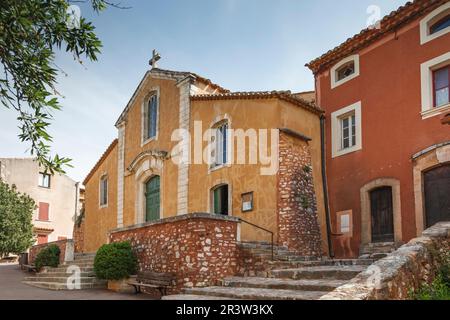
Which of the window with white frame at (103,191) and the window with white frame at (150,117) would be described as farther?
the window with white frame at (103,191)

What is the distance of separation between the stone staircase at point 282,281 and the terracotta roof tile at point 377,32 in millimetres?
6920

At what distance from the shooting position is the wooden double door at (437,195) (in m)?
11.5

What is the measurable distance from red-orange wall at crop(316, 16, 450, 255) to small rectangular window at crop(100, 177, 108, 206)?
11335 millimetres

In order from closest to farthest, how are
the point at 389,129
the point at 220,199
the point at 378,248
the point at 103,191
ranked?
1. the point at 378,248
2. the point at 389,129
3. the point at 220,199
4. the point at 103,191

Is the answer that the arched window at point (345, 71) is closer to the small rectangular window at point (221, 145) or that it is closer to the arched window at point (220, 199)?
the small rectangular window at point (221, 145)

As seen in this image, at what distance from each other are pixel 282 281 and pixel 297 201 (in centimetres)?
446

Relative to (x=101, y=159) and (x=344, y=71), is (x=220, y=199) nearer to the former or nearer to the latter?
(x=344, y=71)

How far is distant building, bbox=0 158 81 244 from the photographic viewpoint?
3284 cm

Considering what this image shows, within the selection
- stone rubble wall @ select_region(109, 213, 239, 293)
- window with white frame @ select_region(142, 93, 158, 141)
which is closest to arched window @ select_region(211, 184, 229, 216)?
stone rubble wall @ select_region(109, 213, 239, 293)

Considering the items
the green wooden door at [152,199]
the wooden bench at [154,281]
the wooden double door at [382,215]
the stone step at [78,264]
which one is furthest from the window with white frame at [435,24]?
the stone step at [78,264]

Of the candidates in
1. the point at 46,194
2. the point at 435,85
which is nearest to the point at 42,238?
the point at 46,194

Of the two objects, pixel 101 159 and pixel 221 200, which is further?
pixel 101 159

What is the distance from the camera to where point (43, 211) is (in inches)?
1345

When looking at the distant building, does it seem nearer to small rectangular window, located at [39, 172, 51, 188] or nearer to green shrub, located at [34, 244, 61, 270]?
small rectangular window, located at [39, 172, 51, 188]
